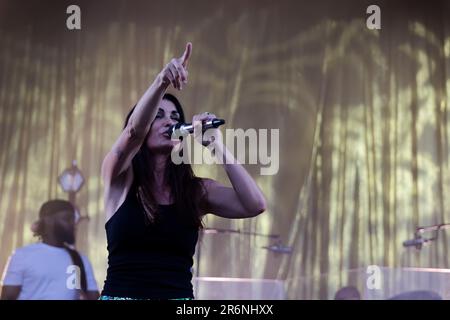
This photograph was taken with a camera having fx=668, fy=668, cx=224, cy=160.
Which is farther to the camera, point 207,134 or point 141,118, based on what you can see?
point 207,134

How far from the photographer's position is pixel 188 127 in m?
1.48

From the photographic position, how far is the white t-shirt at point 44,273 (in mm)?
3410

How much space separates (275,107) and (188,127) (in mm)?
2841

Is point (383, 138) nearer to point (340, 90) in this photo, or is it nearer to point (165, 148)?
point (340, 90)

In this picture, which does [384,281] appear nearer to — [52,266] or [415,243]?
[415,243]

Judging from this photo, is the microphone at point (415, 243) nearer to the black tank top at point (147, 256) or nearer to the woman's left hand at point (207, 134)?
the woman's left hand at point (207, 134)

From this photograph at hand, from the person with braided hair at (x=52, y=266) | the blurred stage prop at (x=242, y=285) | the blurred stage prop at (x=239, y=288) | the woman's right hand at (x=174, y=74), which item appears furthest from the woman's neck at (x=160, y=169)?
the blurred stage prop at (x=239, y=288)

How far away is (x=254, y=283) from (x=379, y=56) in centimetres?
166

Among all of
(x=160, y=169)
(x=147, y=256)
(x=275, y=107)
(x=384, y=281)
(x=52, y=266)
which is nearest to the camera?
(x=147, y=256)

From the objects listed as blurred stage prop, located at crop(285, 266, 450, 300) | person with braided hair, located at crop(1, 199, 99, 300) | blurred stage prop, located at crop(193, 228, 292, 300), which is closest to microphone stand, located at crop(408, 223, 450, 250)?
blurred stage prop, located at crop(285, 266, 450, 300)

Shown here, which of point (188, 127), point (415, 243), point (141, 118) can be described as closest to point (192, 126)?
point (188, 127)

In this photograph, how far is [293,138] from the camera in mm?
4246

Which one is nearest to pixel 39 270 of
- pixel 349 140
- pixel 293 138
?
pixel 293 138

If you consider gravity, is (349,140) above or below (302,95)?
below
